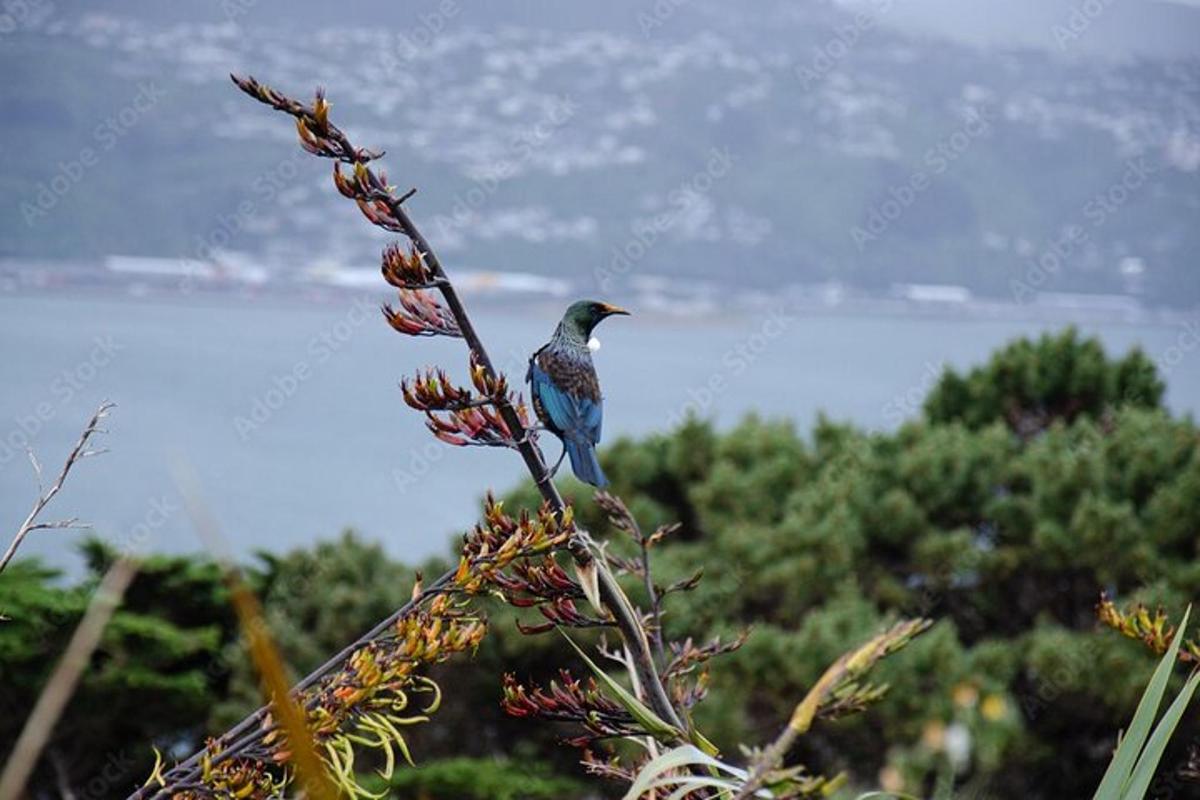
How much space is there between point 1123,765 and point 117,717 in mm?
6842

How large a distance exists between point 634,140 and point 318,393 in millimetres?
8200

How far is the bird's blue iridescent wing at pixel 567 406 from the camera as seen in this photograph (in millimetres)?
1712

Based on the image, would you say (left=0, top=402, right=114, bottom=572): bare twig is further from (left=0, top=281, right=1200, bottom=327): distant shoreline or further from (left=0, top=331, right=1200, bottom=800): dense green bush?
(left=0, top=281, right=1200, bottom=327): distant shoreline

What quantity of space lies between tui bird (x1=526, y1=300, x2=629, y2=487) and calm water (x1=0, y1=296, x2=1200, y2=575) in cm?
448

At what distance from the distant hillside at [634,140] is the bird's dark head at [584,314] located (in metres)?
13.5

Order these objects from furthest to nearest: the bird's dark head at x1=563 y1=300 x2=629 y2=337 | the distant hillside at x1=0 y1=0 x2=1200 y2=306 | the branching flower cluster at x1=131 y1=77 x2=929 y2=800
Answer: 1. the distant hillside at x1=0 y1=0 x2=1200 y2=306
2. the bird's dark head at x1=563 y1=300 x2=629 y2=337
3. the branching flower cluster at x1=131 y1=77 x2=929 y2=800

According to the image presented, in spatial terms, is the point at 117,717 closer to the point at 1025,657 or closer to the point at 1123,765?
the point at 1025,657

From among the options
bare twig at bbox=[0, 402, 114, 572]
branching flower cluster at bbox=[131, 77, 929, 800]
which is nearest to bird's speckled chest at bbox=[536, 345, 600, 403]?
branching flower cluster at bbox=[131, 77, 929, 800]

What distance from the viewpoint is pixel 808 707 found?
3.20ft

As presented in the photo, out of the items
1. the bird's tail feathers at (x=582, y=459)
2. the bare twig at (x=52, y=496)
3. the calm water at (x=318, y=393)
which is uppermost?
the calm water at (x=318, y=393)

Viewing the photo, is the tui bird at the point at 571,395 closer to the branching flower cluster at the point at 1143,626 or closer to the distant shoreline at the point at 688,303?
the branching flower cluster at the point at 1143,626

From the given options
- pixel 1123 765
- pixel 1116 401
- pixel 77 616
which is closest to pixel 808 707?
pixel 1123 765

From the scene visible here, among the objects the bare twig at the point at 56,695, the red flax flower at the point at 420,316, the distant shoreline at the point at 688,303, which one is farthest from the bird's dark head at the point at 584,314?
the distant shoreline at the point at 688,303

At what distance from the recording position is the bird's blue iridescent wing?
1712 mm
